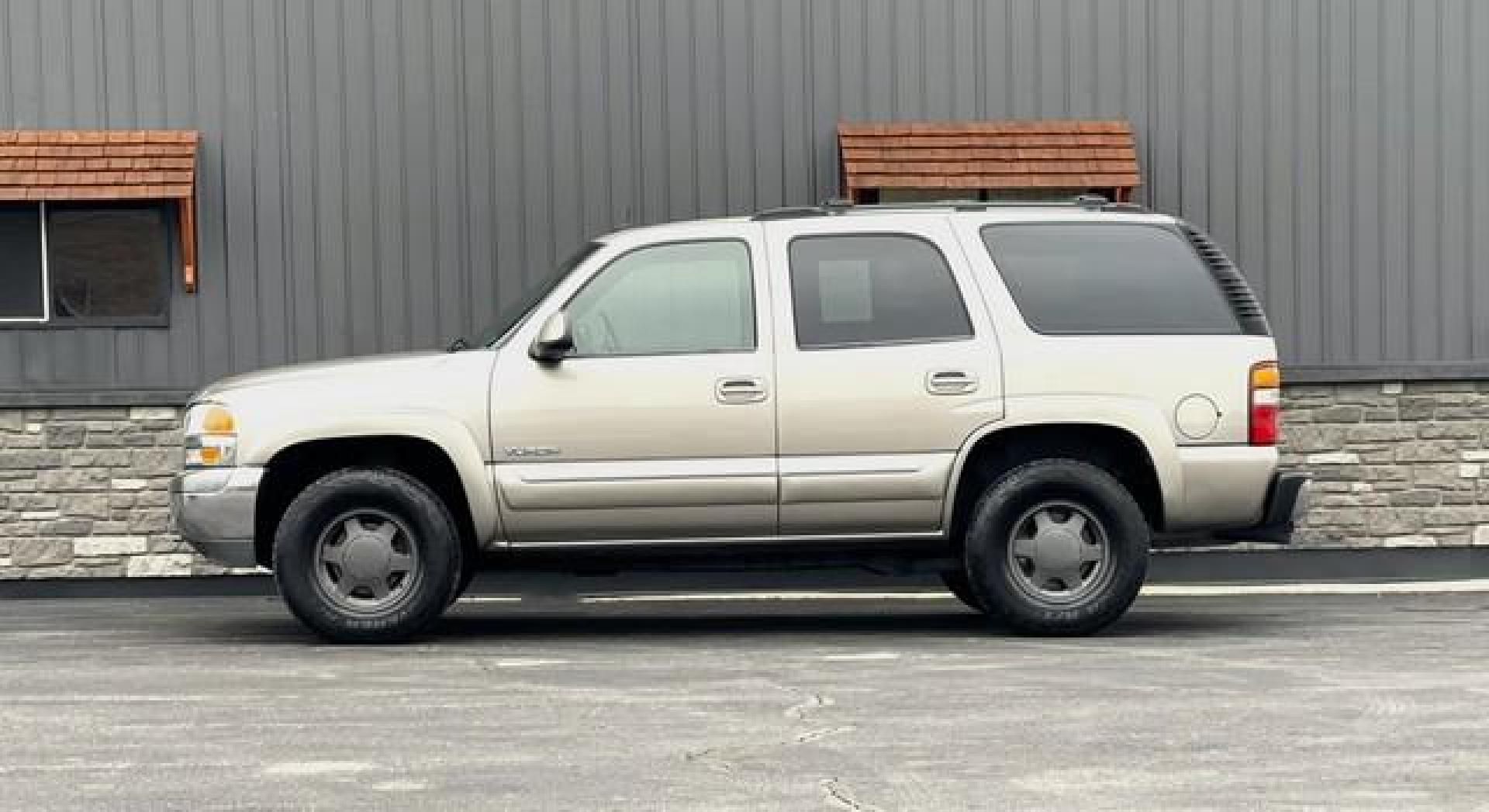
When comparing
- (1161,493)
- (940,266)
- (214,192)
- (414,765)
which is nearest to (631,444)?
(940,266)

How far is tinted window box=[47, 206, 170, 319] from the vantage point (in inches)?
613

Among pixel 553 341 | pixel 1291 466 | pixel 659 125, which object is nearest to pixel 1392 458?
pixel 1291 466

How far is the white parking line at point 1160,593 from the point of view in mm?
14812

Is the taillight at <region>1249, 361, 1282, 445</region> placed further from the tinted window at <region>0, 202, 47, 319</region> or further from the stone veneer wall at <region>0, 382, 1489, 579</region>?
the tinted window at <region>0, 202, 47, 319</region>

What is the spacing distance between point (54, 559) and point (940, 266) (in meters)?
6.35

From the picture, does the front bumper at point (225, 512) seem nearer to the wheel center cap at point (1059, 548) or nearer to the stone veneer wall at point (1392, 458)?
the wheel center cap at point (1059, 548)

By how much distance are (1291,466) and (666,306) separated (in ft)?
18.4

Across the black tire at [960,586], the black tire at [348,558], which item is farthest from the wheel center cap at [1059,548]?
the black tire at [348,558]

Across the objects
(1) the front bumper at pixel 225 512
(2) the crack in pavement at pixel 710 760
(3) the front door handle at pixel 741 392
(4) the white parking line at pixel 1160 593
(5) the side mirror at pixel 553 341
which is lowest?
(4) the white parking line at pixel 1160 593

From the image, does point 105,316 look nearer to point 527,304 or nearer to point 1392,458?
point 527,304

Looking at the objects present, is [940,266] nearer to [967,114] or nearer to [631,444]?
[631,444]

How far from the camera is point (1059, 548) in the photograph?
459 inches

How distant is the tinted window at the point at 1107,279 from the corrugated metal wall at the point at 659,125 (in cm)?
403

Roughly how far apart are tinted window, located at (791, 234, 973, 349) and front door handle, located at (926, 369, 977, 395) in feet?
0.59
